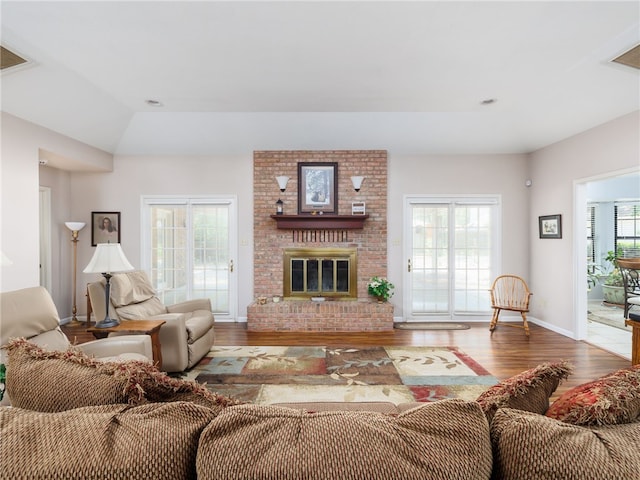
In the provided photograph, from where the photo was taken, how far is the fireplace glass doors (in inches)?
203

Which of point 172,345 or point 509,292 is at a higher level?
point 509,292

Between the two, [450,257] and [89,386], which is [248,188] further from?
[89,386]

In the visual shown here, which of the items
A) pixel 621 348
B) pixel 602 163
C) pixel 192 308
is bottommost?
pixel 621 348

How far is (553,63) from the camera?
3004 mm

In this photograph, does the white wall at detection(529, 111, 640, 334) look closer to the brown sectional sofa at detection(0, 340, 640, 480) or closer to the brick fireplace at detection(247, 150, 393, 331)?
the brick fireplace at detection(247, 150, 393, 331)

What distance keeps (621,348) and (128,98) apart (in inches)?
255

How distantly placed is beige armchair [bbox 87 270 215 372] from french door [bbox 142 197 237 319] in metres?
1.63

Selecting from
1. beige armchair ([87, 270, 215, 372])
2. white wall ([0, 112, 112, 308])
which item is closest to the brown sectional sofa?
beige armchair ([87, 270, 215, 372])

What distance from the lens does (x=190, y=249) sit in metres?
5.28

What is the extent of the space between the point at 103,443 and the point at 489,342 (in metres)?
4.38

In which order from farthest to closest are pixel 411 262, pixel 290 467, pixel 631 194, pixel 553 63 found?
1. pixel 631 194
2. pixel 411 262
3. pixel 553 63
4. pixel 290 467

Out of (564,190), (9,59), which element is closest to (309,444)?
(9,59)

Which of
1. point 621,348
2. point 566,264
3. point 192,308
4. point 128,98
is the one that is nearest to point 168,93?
point 128,98

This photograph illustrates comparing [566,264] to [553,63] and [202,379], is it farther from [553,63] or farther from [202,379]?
[202,379]
